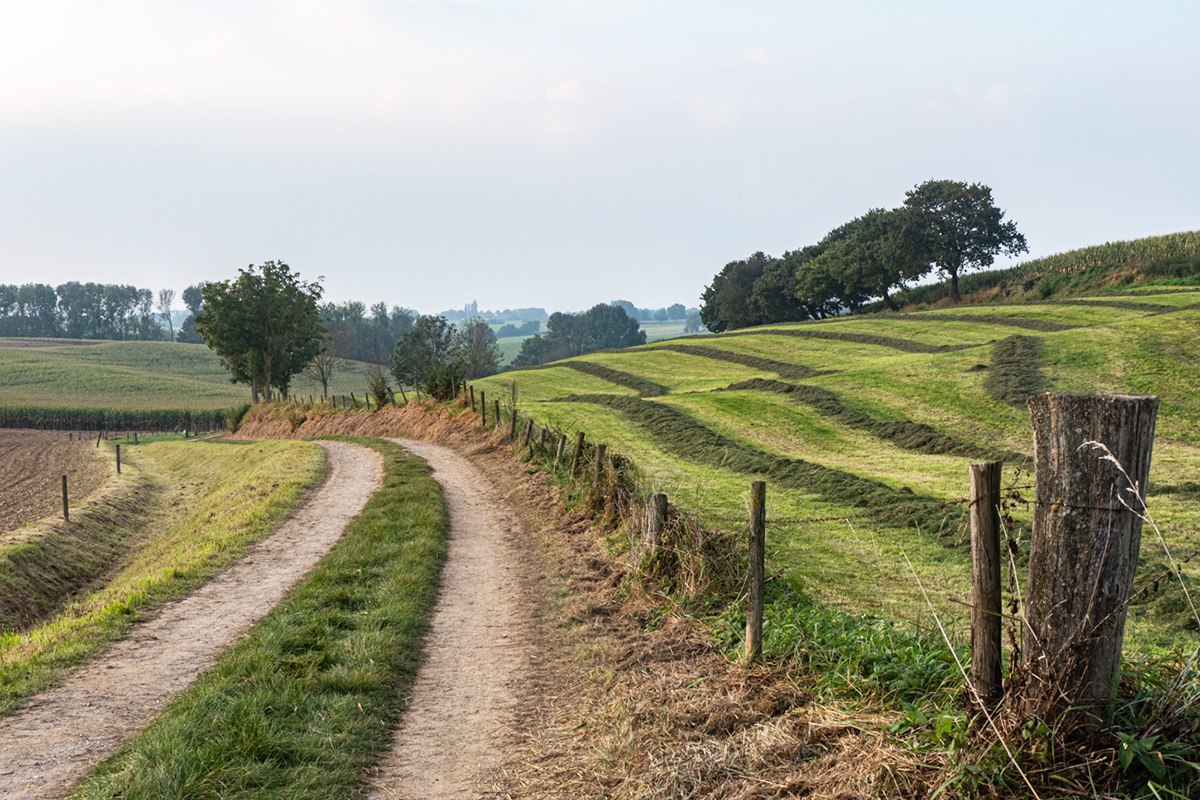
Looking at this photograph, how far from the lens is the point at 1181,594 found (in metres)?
9.52

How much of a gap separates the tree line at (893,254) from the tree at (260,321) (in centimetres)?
4771

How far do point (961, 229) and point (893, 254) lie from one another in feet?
18.5

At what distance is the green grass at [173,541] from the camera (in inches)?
306

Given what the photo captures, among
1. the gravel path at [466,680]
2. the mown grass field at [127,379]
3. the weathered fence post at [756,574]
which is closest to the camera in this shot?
the gravel path at [466,680]

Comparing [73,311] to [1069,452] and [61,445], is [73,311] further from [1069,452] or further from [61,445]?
[1069,452]

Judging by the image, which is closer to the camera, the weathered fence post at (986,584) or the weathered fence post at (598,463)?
the weathered fence post at (986,584)

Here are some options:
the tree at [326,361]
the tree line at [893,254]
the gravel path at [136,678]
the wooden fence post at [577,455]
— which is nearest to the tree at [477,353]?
the tree at [326,361]

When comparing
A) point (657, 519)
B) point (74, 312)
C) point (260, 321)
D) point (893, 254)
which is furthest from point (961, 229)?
point (74, 312)

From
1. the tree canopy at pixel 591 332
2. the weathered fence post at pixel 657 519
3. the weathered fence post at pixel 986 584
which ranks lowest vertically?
the weathered fence post at pixel 657 519

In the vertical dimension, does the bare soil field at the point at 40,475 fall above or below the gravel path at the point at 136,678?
below

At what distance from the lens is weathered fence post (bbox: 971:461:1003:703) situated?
4.08 metres

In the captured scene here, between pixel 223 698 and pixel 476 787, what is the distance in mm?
2403

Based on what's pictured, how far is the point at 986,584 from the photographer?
4.14m

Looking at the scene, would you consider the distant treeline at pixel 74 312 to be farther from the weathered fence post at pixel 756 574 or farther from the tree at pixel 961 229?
the weathered fence post at pixel 756 574
